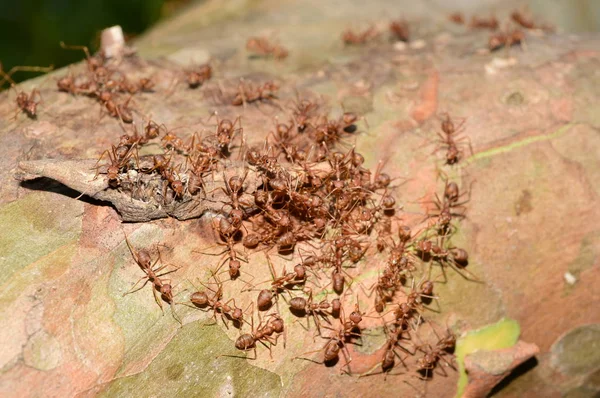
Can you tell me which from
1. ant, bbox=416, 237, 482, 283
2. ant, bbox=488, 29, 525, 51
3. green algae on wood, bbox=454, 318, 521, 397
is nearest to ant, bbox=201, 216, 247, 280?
ant, bbox=416, 237, 482, 283

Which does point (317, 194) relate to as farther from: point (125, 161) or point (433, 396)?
point (433, 396)

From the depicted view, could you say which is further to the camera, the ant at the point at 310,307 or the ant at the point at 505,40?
the ant at the point at 505,40

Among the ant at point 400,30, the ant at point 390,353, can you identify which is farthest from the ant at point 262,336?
the ant at point 400,30

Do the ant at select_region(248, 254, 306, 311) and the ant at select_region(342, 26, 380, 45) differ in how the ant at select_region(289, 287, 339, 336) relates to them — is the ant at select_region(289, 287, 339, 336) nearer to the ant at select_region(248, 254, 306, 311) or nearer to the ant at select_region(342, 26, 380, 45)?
the ant at select_region(248, 254, 306, 311)

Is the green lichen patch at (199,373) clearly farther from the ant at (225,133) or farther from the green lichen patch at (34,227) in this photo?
the ant at (225,133)

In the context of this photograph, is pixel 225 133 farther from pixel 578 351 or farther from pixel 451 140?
pixel 578 351

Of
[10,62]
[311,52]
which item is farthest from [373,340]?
[10,62]
